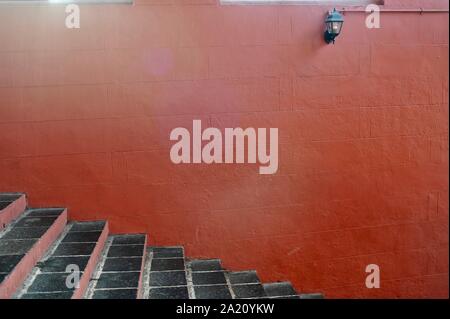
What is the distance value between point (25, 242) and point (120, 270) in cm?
62

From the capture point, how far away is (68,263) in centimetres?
271

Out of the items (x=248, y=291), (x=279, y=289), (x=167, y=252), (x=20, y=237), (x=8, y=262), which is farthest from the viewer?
(x=279, y=289)

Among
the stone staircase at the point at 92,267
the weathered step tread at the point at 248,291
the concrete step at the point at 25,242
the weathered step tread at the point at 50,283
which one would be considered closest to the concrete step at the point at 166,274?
the stone staircase at the point at 92,267

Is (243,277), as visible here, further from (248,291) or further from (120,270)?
(120,270)

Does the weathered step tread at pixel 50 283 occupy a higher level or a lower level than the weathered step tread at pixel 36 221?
lower

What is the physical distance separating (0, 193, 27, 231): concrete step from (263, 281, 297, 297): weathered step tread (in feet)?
6.61

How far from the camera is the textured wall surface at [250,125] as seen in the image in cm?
346

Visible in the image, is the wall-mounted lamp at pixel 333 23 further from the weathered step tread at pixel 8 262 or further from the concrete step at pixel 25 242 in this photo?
the weathered step tread at pixel 8 262

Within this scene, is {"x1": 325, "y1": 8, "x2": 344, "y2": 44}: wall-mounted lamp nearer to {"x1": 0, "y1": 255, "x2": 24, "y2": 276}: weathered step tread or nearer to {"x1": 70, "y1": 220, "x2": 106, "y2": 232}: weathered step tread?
{"x1": 70, "y1": 220, "x2": 106, "y2": 232}: weathered step tread

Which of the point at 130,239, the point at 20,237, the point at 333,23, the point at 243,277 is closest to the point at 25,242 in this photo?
the point at 20,237

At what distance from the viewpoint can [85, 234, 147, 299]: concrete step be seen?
256 centimetres

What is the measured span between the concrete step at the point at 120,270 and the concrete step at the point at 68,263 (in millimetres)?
58
